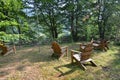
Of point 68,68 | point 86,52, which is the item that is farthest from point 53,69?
point 86,52

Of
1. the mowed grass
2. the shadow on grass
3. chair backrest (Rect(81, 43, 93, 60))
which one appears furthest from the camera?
chair backrest (Rect(81, 43, 93, 60))

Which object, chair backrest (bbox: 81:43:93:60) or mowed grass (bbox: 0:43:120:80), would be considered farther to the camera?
chair backrest (bbox: 81:43:93:60)

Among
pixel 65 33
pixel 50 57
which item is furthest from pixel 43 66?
pixel 65 33

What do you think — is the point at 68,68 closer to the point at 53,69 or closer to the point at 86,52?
the point at 53,69

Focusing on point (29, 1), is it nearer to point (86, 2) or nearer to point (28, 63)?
point (86, 2)

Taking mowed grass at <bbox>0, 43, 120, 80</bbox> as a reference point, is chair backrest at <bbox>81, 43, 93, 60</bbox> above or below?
above

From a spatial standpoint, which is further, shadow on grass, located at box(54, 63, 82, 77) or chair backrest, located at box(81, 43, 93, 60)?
chair backrest, located at box(81, 43, 93, 60)

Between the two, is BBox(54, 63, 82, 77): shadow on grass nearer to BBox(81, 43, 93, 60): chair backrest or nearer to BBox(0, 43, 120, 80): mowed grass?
BBox(0, 43, 120, 80): mowed grass

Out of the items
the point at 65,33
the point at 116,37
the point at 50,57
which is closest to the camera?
the point at 50,57

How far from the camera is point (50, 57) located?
848 cm

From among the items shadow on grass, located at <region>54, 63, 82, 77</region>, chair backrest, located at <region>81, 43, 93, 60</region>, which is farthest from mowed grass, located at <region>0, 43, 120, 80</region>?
chair backrest, located at <region>81, 43, 93, 60</region>

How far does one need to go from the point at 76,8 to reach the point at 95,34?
3.24 m

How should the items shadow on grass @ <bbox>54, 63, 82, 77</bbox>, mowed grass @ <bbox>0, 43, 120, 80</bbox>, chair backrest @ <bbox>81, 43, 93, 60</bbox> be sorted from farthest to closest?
chair backrest @ <bbox>81, 43, 93, 60</bbox>
shadow on grass @ <bbox>54, 63, 82, 77</bbox>
mowed grass @ <bbox>0, 43, 120, 80</bbox>

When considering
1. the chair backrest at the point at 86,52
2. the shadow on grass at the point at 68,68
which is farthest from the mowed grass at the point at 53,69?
the chair backrest at the point at 86,52
